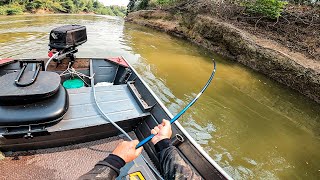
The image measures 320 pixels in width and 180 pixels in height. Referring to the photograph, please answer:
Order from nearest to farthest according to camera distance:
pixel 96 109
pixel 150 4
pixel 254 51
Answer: pixel 96 109 < pixel 254 51 < pixel 150 4

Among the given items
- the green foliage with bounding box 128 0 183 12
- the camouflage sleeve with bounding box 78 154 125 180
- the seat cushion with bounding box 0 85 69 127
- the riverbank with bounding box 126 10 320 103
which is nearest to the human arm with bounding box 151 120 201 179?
the camouflage sleeve with bounding box 78 154 125 180

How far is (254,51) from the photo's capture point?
8.70m

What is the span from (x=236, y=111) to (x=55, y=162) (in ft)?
14.5

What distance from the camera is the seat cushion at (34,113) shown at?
2150mm

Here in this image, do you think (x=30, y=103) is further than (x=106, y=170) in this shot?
Yes

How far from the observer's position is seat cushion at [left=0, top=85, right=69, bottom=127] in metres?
2.15

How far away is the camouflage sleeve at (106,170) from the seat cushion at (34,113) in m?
0.94

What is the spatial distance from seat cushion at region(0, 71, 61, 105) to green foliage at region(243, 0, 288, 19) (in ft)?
32.6

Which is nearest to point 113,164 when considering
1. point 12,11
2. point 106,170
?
point 106,170

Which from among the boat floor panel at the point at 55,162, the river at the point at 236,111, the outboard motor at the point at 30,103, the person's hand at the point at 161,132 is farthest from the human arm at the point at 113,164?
the river at the point at 236,111

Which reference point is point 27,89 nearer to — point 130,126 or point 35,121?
point 35,121

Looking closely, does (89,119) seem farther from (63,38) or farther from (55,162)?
(63,38)

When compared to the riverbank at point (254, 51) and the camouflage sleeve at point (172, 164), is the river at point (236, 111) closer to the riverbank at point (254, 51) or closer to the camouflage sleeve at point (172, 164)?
the riverbank at point (254, 51)

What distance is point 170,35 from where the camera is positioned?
14.8 meters
